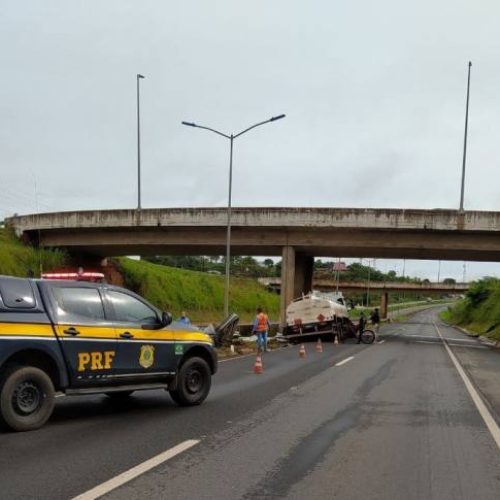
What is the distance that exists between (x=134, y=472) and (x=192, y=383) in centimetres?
424

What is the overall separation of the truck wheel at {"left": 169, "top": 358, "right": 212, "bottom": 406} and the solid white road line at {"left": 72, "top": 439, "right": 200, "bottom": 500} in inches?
96.8

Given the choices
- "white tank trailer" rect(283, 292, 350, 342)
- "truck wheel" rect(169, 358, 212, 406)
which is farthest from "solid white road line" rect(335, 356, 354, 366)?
"white tank trailer" rect(283, 292, 350, 342)

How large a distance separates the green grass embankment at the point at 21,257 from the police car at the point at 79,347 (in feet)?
99.7

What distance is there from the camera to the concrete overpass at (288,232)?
114ft

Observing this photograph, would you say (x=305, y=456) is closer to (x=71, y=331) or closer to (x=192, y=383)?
(x=71, y=331)

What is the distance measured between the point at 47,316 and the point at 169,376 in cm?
239

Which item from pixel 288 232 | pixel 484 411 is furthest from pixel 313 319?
pixel 484 411

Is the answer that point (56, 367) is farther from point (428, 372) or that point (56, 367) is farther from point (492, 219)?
point (492, 219)

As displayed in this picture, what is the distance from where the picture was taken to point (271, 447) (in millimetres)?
7285

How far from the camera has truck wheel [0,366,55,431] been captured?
754cm

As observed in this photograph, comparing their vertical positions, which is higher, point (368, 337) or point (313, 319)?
point (313, 319)

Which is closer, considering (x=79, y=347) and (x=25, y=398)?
(x=25, y=398)

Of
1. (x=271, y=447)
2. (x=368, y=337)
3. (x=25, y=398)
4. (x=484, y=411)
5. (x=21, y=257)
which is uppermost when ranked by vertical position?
(x=21, y=257)

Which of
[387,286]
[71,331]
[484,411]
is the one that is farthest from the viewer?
[387,286]
